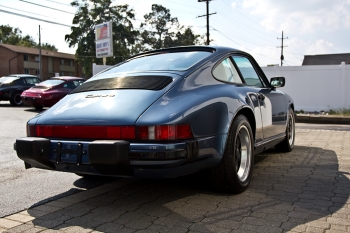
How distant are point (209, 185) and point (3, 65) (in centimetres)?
6160

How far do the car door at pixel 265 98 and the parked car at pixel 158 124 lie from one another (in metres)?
0.23

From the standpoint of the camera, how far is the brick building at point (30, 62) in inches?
2274

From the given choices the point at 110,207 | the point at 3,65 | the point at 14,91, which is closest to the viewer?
the point at 110,207

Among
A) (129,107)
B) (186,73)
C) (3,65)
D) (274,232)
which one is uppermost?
(3,65)

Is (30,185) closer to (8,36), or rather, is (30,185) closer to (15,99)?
(15,99)

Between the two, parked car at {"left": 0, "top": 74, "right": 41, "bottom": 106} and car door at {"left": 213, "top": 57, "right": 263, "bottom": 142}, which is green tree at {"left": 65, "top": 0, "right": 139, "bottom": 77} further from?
car door at {"left": 213, "top": 57, "right": 263, "bottom": 142}

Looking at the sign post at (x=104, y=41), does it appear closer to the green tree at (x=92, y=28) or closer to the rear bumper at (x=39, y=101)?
the rear bumper at (x=39, y=101)

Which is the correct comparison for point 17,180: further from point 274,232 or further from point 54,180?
point 274,232

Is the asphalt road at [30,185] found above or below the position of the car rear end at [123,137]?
below

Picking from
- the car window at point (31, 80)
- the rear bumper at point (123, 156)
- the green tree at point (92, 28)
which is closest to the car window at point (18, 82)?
the car window at point (31, 80)

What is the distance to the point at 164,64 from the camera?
3.76 metres

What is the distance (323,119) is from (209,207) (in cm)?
944

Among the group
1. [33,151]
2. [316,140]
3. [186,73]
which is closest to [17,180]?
[33,151]

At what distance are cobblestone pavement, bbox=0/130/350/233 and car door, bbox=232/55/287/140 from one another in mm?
600
